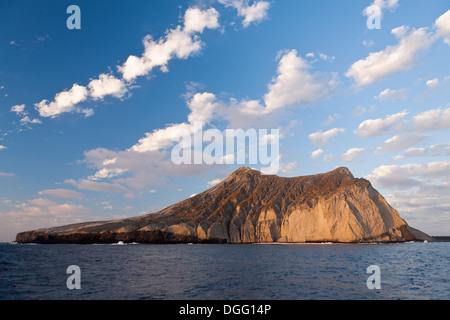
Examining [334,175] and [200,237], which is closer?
[200,237]

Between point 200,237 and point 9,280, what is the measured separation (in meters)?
130

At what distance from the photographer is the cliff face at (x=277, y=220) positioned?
13088 centimetres

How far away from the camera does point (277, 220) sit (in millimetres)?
160750

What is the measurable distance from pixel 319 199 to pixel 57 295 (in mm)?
139073

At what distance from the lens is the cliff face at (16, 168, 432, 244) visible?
5153 inches

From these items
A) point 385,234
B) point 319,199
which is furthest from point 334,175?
point 385,234

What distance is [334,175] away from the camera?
180 metres
